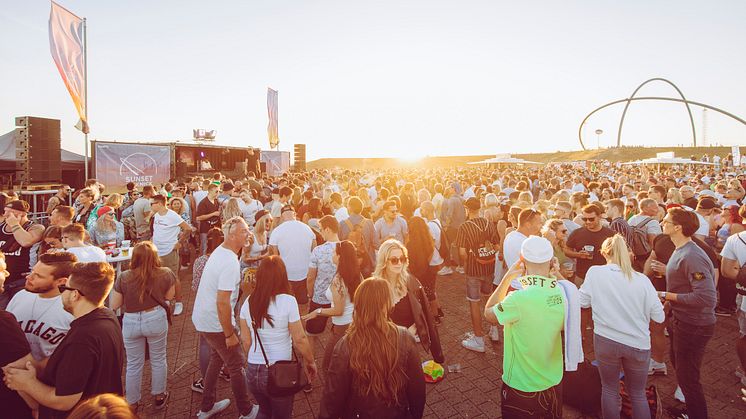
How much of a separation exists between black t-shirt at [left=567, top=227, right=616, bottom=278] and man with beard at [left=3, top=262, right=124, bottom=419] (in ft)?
16.3

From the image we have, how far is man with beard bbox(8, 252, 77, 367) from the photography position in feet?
8.75

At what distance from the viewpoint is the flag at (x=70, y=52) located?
33.8ft

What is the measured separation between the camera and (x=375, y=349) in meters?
2.12

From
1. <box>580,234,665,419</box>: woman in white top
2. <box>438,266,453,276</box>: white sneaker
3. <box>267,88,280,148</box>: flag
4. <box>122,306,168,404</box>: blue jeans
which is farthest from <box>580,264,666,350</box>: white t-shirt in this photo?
<box>267,88,280,148</box>: flag

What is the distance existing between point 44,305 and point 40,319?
101 millimetres

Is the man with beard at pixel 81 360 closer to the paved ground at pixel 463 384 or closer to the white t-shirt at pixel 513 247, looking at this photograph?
the paved ground at pixel 463 384

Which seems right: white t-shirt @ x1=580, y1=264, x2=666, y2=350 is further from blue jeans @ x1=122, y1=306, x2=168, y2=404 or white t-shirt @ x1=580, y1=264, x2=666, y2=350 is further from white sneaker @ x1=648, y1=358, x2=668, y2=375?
blue jeans @ x1=122, y1=306, x2=168, y2=404

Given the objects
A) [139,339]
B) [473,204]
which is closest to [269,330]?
[139,339]

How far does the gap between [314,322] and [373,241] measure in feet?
6.92

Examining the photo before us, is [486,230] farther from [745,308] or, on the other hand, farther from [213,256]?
[213,256]

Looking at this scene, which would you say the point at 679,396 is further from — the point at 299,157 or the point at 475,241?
the point at 299,157

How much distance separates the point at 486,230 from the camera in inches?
199

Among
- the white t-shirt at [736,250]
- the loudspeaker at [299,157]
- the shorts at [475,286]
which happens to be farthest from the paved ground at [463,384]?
the loudspeaker at [299,157]

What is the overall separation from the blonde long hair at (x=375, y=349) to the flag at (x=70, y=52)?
41.8 ft
